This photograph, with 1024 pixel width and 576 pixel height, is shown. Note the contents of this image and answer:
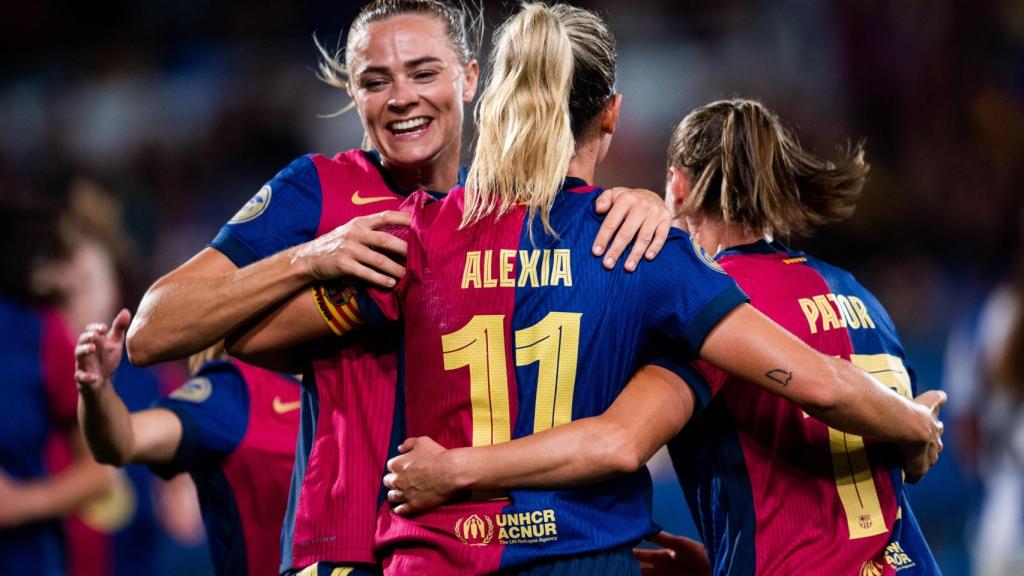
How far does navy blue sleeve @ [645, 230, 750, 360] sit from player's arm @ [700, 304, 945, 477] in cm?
3

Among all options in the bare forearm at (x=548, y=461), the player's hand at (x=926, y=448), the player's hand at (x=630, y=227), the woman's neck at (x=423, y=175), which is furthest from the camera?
the woman's neck at (x=423, y=175)

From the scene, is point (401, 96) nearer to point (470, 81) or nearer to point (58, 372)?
point (470, 81)

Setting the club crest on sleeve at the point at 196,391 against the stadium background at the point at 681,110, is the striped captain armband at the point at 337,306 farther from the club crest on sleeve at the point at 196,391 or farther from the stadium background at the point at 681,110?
the stadium background at the point at 681,110

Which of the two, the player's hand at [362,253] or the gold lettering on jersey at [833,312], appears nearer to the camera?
the player's hand at [362,253]

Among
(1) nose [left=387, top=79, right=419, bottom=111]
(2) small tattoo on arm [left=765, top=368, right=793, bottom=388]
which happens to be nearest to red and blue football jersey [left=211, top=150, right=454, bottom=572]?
(1) nose [left=387, top=79, right=419, bottom=111]

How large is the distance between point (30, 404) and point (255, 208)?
2.52 metres

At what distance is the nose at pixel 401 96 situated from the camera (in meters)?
3.41

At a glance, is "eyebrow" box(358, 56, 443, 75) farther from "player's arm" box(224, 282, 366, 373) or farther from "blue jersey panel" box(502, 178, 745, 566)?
"blue jersey panel" box(502, 178, 745, 566)

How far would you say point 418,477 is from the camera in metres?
2.73

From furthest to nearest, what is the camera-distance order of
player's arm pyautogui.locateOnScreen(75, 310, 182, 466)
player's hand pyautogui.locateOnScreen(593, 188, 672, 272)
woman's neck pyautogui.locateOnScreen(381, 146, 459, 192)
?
player's arm pyautogui.locateOnScreen(75, 310, 182, 466)
woman's neck pyautogui.locateOnScreen(381, 146, 459, 192)
player's hand pyautogui.locateOnScreen(593, 188, 672, 272)

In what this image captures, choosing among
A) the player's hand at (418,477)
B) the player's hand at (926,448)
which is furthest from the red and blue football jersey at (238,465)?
the player's hand at (926,448)

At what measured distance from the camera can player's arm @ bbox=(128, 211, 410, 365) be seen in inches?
113

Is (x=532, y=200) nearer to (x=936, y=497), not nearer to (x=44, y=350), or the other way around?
(x=44, y=350)

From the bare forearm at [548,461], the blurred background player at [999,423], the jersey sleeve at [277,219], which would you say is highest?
the jersey sleeve at [277,219]
